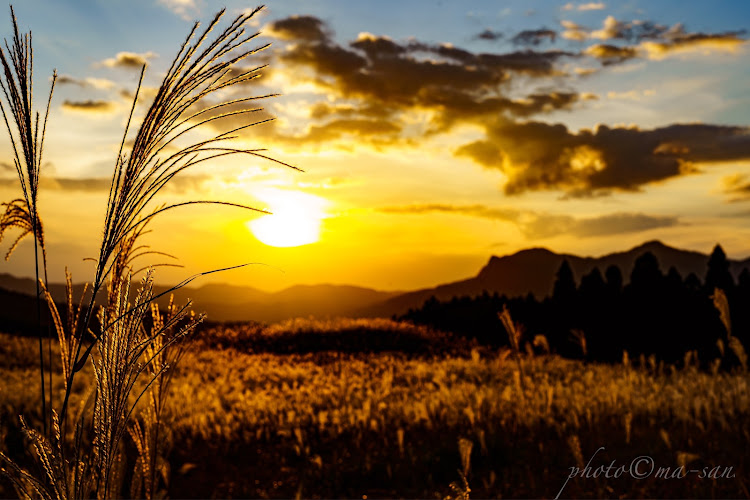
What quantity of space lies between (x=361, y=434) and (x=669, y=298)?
18.9 meters

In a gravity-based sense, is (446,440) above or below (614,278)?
below

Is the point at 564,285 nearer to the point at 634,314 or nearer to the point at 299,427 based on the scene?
the point at 634,314

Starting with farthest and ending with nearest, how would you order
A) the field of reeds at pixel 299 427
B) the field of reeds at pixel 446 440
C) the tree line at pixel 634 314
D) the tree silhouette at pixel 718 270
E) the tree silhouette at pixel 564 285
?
the tree silhouette at pixel 564 285 < the tree silhouette at pixel 718 270 < the tree line at pixel 634 314 < the field of reeds at pixel 446 440 < the field of reeds at pixel 299 427

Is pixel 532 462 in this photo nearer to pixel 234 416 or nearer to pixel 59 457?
pixel 234 416

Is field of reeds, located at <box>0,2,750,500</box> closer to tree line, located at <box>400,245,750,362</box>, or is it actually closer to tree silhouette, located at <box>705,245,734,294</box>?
tree line, located at <box>400,245,750,362</box>

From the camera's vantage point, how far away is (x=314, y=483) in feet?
24.5

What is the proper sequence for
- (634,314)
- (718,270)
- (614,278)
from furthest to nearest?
1. (614,278)
2. (718,270)
3. (634,314)

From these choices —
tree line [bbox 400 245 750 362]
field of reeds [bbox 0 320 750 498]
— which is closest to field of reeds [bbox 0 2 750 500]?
field of reeds [bbox 0 320 750 498]

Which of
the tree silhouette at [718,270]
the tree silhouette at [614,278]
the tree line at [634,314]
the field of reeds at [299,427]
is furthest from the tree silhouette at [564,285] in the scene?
the field of reeds at [299,427]

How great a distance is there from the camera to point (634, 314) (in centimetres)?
2402

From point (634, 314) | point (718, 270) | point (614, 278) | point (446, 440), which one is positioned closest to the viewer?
point (446, 440)

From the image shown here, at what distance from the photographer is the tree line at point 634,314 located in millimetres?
22828

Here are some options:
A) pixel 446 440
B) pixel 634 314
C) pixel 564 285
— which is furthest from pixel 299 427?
pixel 564 285

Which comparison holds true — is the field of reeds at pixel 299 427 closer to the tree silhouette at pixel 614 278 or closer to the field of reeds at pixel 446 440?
the field of reeds at pixel 446 440
